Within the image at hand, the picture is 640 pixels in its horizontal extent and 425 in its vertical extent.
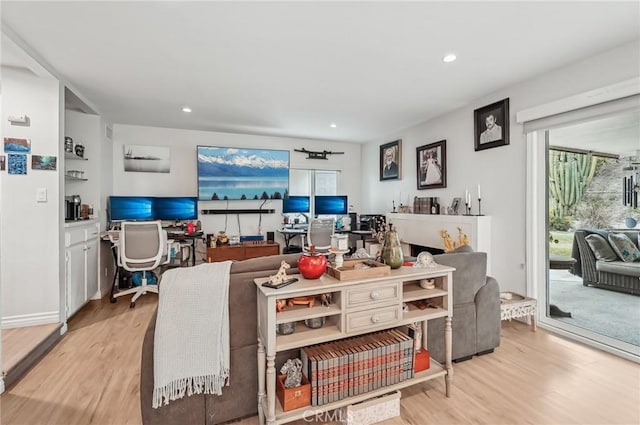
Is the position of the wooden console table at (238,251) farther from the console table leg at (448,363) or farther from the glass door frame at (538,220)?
the glass door frame at (538,220)

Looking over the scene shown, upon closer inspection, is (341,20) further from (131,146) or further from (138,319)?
(131,146)

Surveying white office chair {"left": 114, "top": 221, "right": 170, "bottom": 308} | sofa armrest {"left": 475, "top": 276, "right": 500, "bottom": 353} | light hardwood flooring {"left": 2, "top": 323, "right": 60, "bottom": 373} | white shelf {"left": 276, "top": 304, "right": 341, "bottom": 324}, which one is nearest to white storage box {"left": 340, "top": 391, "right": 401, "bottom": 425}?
white shelf {"left": 276, "top": 304, "right": 341, "bottom": 324}

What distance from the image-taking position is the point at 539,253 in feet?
9.88

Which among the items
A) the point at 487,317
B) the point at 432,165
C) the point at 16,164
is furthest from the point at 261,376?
the point at 432,165

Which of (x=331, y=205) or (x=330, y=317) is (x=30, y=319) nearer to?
(x=330, y=317)

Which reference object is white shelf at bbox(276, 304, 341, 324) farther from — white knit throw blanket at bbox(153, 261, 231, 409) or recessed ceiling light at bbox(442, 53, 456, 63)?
recessed ceiling light at bbox(442, 53, 456, 63)

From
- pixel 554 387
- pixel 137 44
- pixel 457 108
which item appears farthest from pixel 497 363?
pixel 137 44

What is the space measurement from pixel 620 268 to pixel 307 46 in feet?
11.4

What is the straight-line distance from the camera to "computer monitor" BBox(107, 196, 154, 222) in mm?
4227

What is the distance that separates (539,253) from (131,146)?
5695 mm

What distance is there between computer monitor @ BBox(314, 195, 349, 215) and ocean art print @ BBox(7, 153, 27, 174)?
3.96 metres

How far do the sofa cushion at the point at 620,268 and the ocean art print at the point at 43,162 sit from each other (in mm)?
5278

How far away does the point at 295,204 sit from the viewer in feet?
17.7

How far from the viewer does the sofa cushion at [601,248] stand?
2727 mm
